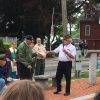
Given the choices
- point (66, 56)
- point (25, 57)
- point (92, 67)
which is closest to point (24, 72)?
point (25, 57)

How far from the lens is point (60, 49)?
12.3 meters

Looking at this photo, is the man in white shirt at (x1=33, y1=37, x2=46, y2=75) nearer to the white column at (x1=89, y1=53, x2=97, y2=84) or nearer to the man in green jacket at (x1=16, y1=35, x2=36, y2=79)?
the white column at (x1=89, y1=53, x2=97, y2=84)

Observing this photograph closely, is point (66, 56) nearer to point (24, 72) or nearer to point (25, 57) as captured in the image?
point (25, 57)

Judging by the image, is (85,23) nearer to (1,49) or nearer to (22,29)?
(22,29)

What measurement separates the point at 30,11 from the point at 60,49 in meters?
33.0

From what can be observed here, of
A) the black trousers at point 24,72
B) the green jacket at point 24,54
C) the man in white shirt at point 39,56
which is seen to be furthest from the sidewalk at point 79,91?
the man in white shirt at point 39,56

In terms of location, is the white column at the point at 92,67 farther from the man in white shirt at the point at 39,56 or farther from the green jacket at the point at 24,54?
the green jacket at the point at 24,54

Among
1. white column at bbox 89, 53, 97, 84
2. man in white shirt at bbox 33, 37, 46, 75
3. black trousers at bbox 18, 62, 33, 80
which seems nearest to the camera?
black trousers at bbox 18, 62, 33, 80

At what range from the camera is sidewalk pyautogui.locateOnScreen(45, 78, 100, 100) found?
39.8ft

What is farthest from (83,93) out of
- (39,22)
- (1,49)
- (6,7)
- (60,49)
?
(6,7)

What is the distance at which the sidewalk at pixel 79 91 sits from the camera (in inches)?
477

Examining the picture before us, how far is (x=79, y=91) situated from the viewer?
1330 cm

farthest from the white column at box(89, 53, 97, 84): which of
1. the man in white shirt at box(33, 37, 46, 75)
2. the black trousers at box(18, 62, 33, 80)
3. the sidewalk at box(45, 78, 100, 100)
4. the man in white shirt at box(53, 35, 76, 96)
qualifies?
the black trousers at box(18, 62, 33, 80)

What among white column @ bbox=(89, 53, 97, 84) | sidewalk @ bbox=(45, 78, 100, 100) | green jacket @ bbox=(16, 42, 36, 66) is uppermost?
green jacket @ bbox=(16, 42, 36, 66)
